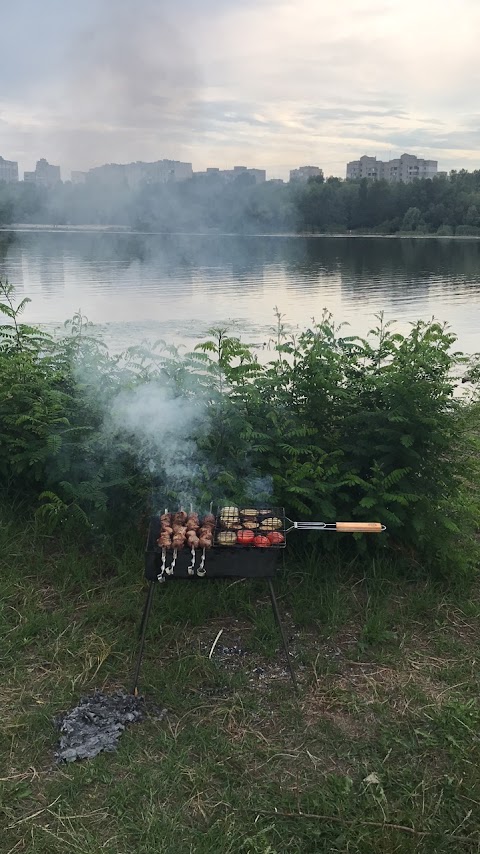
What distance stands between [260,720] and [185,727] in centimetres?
40

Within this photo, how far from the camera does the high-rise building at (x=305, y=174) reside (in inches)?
248

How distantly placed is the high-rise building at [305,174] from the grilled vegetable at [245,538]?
3938 millimetres

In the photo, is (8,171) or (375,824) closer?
(375,824)

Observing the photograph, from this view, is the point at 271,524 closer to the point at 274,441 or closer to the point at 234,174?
the point at 274,441

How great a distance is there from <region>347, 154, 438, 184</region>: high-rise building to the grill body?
5438mm

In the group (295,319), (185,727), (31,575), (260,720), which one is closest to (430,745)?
(260,720)

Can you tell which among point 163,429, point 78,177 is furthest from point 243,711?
point 78,177

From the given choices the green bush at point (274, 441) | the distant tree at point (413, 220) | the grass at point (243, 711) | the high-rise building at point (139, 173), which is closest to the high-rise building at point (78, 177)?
the high-rise building at point (139, 173)

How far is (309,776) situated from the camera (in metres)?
3.10

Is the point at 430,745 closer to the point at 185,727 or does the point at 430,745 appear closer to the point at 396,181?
the point at 185,727

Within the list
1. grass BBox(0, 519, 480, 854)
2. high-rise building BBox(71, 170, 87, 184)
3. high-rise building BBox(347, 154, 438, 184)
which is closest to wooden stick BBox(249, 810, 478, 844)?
grass BBox(0, 519, 480, 854)

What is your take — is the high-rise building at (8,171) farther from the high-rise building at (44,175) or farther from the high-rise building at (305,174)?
the high-rise building at (305,174)

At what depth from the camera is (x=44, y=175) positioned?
5.10m

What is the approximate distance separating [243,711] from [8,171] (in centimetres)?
455
